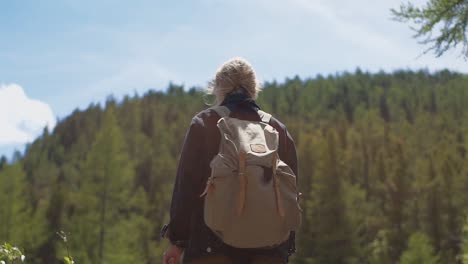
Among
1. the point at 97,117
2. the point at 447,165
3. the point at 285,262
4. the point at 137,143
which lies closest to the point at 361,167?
the point at 447,165

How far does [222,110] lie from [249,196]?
1.73ft

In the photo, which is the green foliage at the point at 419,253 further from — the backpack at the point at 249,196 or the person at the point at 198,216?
the backpack at the point at 249,196

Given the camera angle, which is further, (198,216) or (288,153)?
(288,153)

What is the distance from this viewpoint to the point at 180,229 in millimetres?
2678

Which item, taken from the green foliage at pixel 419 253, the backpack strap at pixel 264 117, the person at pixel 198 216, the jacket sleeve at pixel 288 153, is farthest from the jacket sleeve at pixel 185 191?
the green foliage at pixel 419 253

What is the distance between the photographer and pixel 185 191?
2.69 meters

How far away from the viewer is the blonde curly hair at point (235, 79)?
3025 mm

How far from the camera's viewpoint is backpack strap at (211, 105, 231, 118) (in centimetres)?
285

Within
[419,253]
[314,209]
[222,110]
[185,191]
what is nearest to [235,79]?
[222,110]

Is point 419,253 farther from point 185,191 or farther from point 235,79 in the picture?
point 185,191

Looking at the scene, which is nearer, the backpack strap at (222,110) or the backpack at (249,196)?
the backpack at (249,196)

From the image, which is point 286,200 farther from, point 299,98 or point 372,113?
point 299,98

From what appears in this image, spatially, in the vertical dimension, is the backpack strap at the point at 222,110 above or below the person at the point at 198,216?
above

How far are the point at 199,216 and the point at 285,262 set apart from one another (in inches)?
18.2
